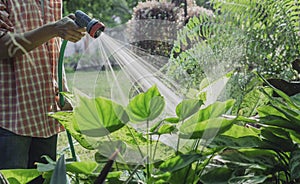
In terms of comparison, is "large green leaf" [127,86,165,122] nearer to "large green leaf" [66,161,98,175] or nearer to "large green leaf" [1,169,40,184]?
"large green leaf" [66,161,98,175]

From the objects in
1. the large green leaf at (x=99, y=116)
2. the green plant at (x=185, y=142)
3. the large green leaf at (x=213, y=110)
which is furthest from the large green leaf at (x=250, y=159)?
the large green leaf at (x=99, y=116)

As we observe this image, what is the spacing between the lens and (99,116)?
771mm

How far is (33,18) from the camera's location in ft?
5.22

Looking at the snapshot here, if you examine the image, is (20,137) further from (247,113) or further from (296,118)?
(296,118)

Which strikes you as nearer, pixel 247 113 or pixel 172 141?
pixel 172 141

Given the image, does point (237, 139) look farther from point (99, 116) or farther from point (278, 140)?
point (99, 116)

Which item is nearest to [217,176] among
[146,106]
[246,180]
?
[246,180]

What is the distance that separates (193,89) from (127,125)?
0.15m

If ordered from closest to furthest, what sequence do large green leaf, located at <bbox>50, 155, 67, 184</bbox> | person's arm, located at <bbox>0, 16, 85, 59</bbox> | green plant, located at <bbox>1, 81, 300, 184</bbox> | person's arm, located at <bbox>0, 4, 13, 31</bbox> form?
large green leaf, located at <bbox>50, 155, 67, 184</bbox>
green plant, located at <bbox>1, 81, 300, 184</bbox>
person's arm, located at <bbox>0, 16, 85, 59</bbox>
person's arm, located at <bbox>0, 4, 13, 31</bbox>

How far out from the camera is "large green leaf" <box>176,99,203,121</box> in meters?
0.82

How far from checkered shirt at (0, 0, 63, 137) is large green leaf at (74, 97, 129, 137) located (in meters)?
0.82

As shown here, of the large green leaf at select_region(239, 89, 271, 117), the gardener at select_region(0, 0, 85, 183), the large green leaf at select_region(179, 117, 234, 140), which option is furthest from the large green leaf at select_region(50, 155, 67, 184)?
the gardener at select_region(0, 0, 85, 183)

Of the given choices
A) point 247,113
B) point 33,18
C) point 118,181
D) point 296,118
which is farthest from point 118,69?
point 33,18

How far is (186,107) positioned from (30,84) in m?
0.89
